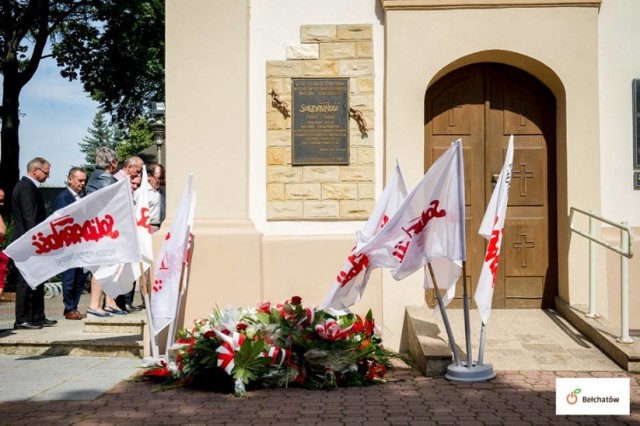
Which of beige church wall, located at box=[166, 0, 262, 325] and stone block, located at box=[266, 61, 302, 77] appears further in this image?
stone block, located at box=[266, 61, 302, 77]

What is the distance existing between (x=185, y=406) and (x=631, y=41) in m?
5.96

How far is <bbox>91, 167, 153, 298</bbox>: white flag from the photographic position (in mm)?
7238

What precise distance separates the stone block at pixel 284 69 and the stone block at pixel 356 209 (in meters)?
1.49

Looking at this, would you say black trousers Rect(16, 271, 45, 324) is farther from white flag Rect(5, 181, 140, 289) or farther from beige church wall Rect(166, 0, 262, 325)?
white flag Rect(5, 181, 140, 289)

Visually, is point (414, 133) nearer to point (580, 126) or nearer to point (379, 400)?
point (580, 126)

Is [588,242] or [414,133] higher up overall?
[414,133]

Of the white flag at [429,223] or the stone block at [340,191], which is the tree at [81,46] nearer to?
the stone block at [340,191]

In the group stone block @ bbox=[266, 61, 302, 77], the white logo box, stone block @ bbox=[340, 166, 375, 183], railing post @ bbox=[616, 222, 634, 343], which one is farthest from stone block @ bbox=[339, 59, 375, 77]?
the white logo box

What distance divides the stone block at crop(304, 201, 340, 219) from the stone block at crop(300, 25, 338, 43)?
176 cm

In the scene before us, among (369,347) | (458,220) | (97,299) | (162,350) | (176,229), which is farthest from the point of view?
(97,299)

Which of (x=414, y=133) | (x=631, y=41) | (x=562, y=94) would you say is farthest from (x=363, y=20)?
(x=631, y=41)

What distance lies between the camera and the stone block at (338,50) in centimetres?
828

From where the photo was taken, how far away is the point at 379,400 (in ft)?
18.5

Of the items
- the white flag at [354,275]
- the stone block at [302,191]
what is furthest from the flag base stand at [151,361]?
the stone block at [302,191]
